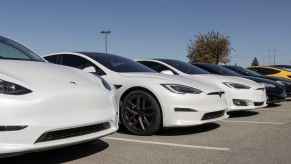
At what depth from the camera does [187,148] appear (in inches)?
195

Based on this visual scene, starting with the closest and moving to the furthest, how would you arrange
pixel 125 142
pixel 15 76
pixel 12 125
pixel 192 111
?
1. pixel 12 125
2. pixel 15 76
3. pixel 125 142
4. pixel 192 111

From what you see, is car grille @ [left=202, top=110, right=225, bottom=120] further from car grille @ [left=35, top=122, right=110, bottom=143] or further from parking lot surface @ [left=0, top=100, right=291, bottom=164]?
car grille @ [left=35, top=122, right=110, bottom=143]

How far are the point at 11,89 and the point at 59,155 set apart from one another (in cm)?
115

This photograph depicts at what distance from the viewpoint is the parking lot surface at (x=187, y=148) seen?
14.2ft

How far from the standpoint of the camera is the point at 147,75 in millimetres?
6059

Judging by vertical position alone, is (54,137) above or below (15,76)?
below

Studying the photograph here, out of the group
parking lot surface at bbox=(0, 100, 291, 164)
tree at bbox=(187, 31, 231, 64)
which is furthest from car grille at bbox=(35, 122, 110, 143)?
tree at bbox=(187, 31, 231, 64)

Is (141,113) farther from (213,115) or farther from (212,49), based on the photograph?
(212,49)

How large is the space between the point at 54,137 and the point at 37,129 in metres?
0.24

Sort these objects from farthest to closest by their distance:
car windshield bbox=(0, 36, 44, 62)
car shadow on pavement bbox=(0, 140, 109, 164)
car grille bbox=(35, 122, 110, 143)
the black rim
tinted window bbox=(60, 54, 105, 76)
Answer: tinted window bbox=(60, 54, 105, 76), the black rim, car windshield bbox=(0, 36, 44, 62), car shadow on pavement bbox=(0, 140, 109, 164), car grille bbox=(35, 122, 110, 143)

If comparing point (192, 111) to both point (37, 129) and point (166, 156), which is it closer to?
point (166, 156)

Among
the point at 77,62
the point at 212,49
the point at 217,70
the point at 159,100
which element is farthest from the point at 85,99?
the point at 212,49

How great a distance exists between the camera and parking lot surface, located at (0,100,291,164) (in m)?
4.32

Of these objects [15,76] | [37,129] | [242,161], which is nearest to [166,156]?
[242,161]
